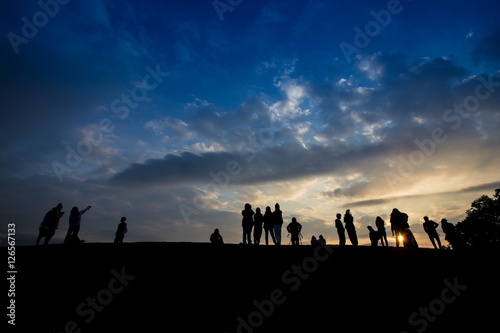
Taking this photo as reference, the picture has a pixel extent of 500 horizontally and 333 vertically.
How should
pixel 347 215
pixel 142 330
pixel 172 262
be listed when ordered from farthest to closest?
1. pixel 347 215
2. pixel 172 262
3. pixel 142 330

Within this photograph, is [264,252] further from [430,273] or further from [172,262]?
[430,273]

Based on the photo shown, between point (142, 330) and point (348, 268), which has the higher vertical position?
point (348, 268)

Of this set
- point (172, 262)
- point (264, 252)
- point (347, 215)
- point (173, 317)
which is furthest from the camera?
point (347, 215)

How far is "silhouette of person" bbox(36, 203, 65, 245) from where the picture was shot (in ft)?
Result: 32.7

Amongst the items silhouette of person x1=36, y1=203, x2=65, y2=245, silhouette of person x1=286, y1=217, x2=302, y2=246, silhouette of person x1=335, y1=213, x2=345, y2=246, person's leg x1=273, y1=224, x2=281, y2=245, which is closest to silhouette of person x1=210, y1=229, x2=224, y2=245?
person's leg x1=273, y1=224, x2=281, y2=245

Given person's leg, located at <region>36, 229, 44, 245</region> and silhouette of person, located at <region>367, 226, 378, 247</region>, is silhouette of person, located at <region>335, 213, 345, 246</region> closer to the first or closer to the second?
silhouette of person, located at <region>367, 226, 378, 247</region>

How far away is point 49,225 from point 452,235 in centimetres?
1973

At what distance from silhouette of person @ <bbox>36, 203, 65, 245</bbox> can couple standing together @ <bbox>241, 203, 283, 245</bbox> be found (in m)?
8.66

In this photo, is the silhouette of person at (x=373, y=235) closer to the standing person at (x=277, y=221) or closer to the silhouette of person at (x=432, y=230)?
the silhouette of person at (x=432, y=230)

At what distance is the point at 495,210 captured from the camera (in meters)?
43.6

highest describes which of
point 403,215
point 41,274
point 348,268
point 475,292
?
point 403,215

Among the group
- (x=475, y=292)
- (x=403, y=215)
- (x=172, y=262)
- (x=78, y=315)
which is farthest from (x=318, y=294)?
(x=403, y=215)

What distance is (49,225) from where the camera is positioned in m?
10.1

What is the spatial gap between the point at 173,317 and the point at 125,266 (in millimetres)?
3053
